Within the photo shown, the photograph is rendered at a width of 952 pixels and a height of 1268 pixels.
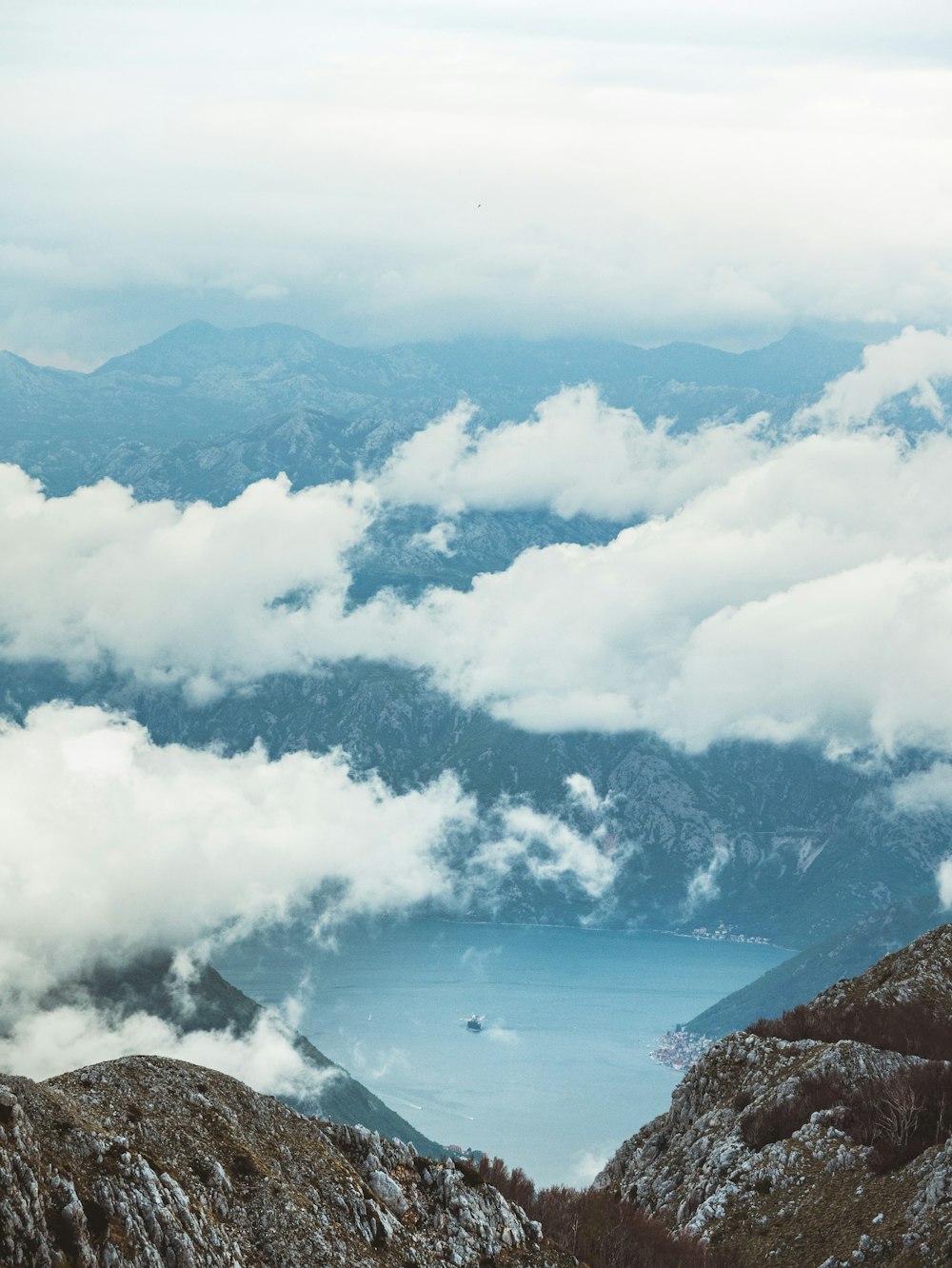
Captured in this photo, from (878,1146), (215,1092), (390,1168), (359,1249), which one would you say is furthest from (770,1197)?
(215,1092)

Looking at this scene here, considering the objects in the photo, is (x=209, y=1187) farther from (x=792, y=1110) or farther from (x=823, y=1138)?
(x=792, y=1110)

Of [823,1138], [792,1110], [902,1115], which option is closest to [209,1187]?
[823,1138]

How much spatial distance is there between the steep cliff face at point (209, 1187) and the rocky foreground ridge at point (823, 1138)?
40.6 ft

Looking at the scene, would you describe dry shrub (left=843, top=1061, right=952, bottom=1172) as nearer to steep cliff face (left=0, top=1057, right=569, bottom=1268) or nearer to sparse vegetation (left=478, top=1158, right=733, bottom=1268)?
sparse vegetation (left=478, top=1158, right=733, bottom=1268)

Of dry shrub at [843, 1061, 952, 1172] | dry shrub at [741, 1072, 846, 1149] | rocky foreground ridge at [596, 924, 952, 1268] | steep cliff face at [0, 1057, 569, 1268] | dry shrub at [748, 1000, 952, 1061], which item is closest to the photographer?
steep cliff face at [0, 1057, 569, 1268]

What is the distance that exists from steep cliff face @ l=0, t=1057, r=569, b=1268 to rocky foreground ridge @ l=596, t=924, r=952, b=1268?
12385 mm

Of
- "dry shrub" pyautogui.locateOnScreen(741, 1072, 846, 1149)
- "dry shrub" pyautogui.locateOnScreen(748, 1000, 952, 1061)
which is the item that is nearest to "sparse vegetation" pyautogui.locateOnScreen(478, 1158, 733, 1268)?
"dry shrub" pyautogui.locateOnScreen(741, 1072, 846, 1149)

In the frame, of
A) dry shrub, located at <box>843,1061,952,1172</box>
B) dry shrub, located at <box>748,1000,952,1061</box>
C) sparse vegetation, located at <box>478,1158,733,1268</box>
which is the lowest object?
sparse vegetation, located at <box>478,1158,733,1268</box>

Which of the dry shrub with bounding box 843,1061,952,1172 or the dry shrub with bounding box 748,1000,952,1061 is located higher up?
the dry shrub with bounding box 748,1000,952,1061

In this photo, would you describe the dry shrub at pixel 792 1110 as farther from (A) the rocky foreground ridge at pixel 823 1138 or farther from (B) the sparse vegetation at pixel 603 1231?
(B) the sparse vegetation at pixel 603 1231

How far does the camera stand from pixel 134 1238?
113ft

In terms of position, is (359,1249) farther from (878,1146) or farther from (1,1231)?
(878,1146)

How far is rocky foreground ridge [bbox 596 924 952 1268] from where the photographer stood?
4984cm

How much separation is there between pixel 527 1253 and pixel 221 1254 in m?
15.9
